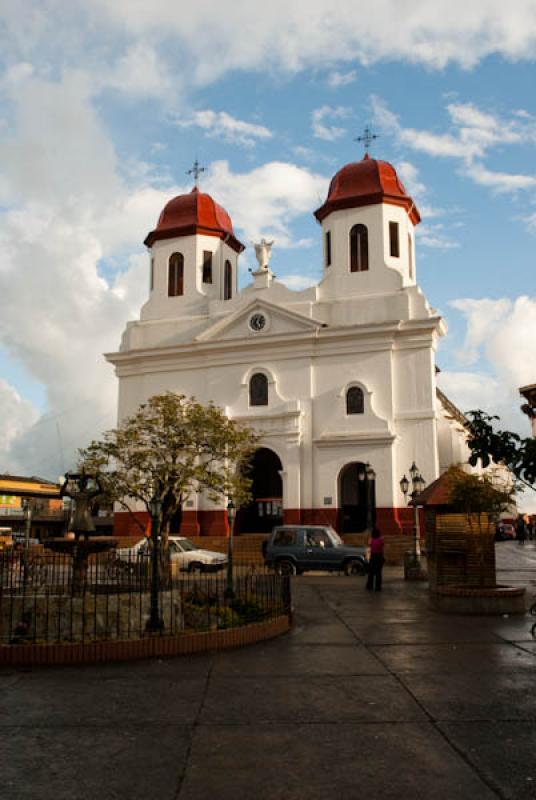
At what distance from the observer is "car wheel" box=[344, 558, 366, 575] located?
23984 mm

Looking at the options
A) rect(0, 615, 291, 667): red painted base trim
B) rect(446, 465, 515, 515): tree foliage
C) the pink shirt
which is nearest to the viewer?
rect(0, 615, 291, 667): red painted base trim

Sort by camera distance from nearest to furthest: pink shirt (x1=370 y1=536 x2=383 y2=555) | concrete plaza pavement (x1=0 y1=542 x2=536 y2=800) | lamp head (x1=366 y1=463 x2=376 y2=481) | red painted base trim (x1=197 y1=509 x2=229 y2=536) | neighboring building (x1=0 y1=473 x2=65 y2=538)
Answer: concrete plaza pavement (x1=0 y1=542 x2=536 y2=800), pink shirt (x1=370 y1=536 x2=383 y2=555), lamp head (x1=366 y1=463 x2=376 y2=481), red painted base trim (x1=197 y1=509 x2=229 y2=536), neighboring building (x1=0 y1=473 x2=65 y2=538)

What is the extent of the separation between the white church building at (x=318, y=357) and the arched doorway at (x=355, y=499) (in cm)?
8

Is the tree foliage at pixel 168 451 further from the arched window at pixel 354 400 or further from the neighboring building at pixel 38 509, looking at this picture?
the neighboring building at pixel 38 509

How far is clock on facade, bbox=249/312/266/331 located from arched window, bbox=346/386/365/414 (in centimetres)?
560

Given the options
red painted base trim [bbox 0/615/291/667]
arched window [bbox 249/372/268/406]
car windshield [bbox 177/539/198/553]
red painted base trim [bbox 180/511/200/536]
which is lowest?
red painted base trim [bbox 0/615/291/667]

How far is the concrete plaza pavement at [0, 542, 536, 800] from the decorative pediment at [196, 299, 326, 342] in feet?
86.6

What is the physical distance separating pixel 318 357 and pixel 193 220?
10980 mm

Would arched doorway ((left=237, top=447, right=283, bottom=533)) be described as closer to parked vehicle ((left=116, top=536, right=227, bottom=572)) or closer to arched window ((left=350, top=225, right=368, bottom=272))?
arched window ((left=350, top=225, right=368, bottom=272))

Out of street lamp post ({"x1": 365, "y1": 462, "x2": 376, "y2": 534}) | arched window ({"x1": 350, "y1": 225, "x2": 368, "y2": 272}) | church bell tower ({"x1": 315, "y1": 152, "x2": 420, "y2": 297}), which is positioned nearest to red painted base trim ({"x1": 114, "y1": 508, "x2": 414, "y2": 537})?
street lamp post ({"x1": 365, "y1": 462, "x2": 376, "y2": 534})

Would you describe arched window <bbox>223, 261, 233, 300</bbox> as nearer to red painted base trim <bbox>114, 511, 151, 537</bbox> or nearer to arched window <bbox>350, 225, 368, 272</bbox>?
arched window <bbox>350, 225, 368, 272</bbox>

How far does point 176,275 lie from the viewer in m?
41.2

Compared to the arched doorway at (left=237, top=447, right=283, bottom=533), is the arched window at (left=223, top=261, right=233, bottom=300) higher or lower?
higher

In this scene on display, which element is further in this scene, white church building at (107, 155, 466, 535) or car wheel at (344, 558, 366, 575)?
white church building at (107, 155, 466, 535)
